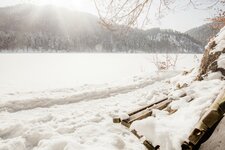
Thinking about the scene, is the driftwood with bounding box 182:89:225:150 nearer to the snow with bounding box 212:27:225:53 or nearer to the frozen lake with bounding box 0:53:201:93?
the snow with bounding box 212:27:225:53

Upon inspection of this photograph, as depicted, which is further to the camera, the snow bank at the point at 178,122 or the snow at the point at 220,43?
the snow at the point at 220,43

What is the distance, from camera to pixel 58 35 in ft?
483

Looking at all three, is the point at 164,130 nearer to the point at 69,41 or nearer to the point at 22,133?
the point at 22,133

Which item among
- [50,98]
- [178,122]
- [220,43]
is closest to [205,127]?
[178,122]

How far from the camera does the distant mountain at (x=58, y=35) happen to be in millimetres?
116544

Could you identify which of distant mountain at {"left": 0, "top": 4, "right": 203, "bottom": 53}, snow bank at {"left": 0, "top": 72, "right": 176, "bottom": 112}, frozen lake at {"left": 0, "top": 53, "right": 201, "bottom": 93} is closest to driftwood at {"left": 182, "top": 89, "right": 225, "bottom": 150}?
snow bank at {"left": 0, "top": 72, "right": 176, "bottom": 112}

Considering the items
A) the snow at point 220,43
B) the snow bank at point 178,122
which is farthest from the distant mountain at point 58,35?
the snow bank at point 178,122

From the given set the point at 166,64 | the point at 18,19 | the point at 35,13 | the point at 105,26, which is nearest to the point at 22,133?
the point at 105,26

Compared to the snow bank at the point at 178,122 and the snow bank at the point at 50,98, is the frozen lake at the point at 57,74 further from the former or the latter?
the snow bank at the point at 178,122

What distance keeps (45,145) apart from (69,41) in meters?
137

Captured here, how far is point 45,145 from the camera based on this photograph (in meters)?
4.04

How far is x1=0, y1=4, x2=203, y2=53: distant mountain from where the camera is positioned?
4588 inches

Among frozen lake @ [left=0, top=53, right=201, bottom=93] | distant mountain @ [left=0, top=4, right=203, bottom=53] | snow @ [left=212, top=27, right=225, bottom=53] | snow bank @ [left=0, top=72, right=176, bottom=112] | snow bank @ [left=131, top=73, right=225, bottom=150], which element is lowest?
frozen lake @ [left=0, top=53, right=201, bottom=93]

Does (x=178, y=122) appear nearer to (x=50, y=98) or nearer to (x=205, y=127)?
(x=205, y=127)
